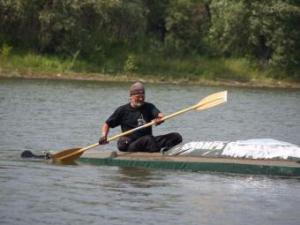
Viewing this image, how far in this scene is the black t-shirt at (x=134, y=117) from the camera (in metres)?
14.9

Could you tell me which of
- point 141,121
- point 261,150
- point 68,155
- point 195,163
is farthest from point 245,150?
point 68,155

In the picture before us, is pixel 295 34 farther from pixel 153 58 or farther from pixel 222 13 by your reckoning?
pixel 153 58

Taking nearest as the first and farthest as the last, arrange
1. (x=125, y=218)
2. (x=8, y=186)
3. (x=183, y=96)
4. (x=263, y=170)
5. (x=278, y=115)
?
(x=125, y=218) → (x=8, y=186) → (x=263, y=170) → (x=278, y=115) → (x=183, y=96)

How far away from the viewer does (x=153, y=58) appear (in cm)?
4606

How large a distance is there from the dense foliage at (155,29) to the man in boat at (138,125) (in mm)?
28124

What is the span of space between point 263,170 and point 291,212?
2.54 m

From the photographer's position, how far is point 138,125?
14.9 metres

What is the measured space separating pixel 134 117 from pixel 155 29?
117 ft

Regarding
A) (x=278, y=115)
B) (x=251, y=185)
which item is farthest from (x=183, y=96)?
(x=251, y=185)

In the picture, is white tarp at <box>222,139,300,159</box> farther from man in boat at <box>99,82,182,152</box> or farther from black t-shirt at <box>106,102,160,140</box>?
black t-shirt at <box>106,102,160,140</box>

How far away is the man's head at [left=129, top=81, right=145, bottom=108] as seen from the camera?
577 inches

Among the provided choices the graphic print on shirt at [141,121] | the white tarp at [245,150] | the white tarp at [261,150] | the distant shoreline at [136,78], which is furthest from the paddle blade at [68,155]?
the distant shoreline at [136,78]

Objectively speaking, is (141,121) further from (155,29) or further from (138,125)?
(155,29)

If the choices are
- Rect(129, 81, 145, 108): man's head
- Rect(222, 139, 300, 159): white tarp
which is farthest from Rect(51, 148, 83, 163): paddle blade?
Rect(222, 139, 300, 159): white tarp
